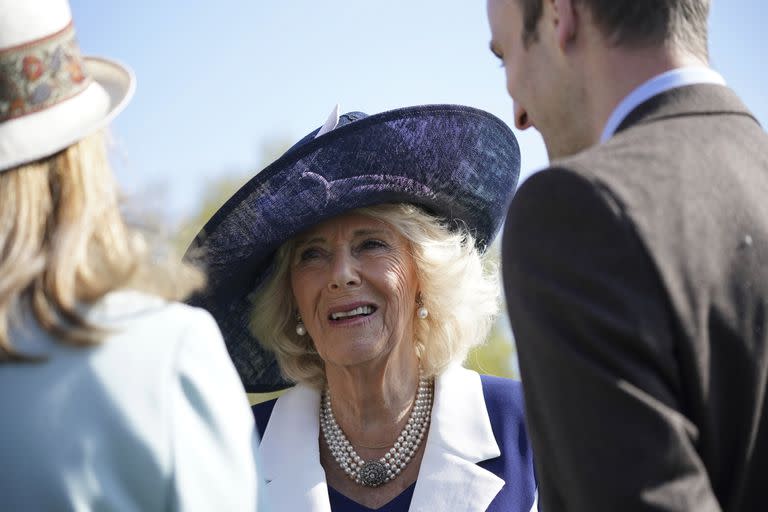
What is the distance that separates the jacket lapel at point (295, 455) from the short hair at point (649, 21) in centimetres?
230

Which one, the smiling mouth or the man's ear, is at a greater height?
the man's ear

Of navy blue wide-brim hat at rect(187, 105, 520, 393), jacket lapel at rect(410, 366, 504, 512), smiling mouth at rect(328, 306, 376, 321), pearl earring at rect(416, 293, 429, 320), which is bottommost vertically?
jacket lapel at rect(410, 366, 504, 512)

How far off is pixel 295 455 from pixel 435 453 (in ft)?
1.90

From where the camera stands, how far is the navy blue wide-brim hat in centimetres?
365

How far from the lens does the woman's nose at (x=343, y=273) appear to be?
12.8 feet

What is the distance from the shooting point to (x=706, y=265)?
1653 mm

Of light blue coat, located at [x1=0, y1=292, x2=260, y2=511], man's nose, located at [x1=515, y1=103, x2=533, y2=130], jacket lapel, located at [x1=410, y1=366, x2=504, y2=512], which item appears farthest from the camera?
jacket lapel, located at [x1=410, y1=366, x2=504, y2=512]

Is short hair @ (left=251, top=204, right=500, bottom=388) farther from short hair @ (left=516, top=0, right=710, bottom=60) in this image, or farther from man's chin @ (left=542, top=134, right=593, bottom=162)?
short hair @ (left=516, top=0, right=710, bottom=60)

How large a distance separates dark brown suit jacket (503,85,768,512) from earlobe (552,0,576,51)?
0.94 ft

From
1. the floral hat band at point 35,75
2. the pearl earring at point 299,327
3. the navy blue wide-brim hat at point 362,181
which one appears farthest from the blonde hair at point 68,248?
the pearl earring at point 299,327

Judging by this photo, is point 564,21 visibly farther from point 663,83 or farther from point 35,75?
point 35,75

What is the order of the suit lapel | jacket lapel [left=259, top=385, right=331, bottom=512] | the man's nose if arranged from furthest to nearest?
jacket lapel [left=259, top=385, right=331, bottom=512] → the man's nose → the suit lapel

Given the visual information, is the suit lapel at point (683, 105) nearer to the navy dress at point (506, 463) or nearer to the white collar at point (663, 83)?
the white collar at point (663, 83)

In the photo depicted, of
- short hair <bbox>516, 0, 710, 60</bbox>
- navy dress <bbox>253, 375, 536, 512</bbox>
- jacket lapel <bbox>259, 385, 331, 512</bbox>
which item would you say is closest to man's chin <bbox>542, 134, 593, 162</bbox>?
short hair <bbox>516, 0, 710, 60</bbox>
